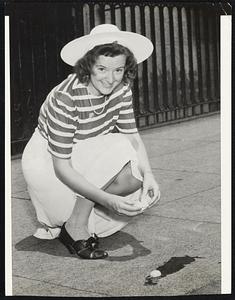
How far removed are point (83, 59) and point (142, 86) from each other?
1.00 meters

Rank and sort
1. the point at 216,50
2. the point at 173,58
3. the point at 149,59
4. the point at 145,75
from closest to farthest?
the point at 216,50 < the point at 149,59 < the point at 145,75 < the point at 173,58

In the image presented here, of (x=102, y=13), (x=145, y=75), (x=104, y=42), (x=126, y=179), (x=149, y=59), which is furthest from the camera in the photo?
(x=145, y=75)

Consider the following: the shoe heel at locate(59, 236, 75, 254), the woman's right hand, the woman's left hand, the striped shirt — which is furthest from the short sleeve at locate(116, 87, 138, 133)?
the shoe heel at locate(59, 236, 75, 254)

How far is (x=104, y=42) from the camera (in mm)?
3350

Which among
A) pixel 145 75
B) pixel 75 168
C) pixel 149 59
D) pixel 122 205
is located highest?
pixel 149 59

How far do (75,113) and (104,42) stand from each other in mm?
376

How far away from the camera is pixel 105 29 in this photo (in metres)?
3.42

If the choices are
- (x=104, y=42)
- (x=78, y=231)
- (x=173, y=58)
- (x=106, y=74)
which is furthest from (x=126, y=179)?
(x=173, y=58)

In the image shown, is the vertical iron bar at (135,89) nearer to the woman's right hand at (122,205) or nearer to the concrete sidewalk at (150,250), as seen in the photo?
the concrete sidewalk at (150,250)

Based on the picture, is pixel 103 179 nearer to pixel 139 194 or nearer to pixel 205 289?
pixel 139 194

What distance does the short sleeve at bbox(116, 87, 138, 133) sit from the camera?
3.49m

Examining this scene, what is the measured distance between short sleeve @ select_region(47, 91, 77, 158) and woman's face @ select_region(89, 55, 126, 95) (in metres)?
0.15

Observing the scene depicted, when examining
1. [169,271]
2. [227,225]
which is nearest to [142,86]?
[227,225]

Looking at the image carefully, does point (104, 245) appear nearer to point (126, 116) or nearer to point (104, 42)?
point (126, 116)
